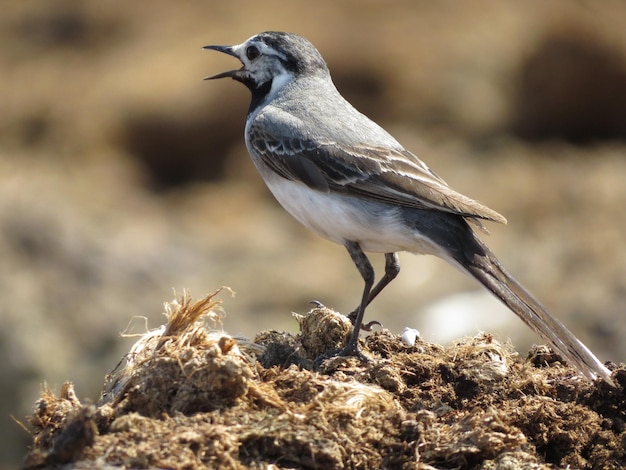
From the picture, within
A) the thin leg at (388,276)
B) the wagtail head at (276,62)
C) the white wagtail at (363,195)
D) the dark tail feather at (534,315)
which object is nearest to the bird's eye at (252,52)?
the wagtail head at (276,62)

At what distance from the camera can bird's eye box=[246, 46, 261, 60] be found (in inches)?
433

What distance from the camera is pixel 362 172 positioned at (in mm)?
9453

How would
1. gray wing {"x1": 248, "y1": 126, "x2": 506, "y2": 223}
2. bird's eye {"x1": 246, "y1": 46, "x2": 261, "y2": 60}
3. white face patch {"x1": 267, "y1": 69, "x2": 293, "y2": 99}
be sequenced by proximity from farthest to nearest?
1. bird's eye {"x1": 246, "y1": 46, "x2": 261, "y2": 60}
2. white face patch {"x1": 267, "y1": 69, "x2": 293, "y2": 99}
3. gray wing {"x1": 248, "y1": 126, "x2": 506, "y2": 223}

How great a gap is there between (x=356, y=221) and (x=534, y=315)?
187 cm

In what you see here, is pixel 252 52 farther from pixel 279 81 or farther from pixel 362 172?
pixel 362 172

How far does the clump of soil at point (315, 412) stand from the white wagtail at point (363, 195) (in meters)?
0.50

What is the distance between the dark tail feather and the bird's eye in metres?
3.44

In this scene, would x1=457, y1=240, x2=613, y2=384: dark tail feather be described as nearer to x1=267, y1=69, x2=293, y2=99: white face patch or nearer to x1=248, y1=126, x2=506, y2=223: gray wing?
x1=248, y1=126, x2=506, y2=223: gray wing

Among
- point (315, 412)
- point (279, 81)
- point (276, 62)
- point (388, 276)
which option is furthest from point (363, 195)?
point (315, 412)

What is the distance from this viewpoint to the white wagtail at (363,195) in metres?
8.69

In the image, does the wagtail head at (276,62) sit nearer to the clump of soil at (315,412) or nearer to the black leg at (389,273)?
the black leg at (389,273)

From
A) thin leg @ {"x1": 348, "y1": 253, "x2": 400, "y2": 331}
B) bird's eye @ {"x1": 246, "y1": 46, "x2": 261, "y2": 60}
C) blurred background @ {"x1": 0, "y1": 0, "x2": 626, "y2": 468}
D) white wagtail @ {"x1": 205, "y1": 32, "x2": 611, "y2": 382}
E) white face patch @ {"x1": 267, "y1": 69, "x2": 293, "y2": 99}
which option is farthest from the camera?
blurred background @ {"x1": 0, "y1": 0, "x2": 626, "y2": 468}

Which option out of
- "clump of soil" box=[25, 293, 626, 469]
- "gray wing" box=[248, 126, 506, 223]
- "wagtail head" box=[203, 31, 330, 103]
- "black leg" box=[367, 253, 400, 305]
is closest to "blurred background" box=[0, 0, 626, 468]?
"wagtail head" box=[203, 31, 330, 103]

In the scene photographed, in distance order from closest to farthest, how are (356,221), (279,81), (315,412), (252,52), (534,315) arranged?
(315,412) < (534,315) < (356,221) < (279,81) < (252,52)
